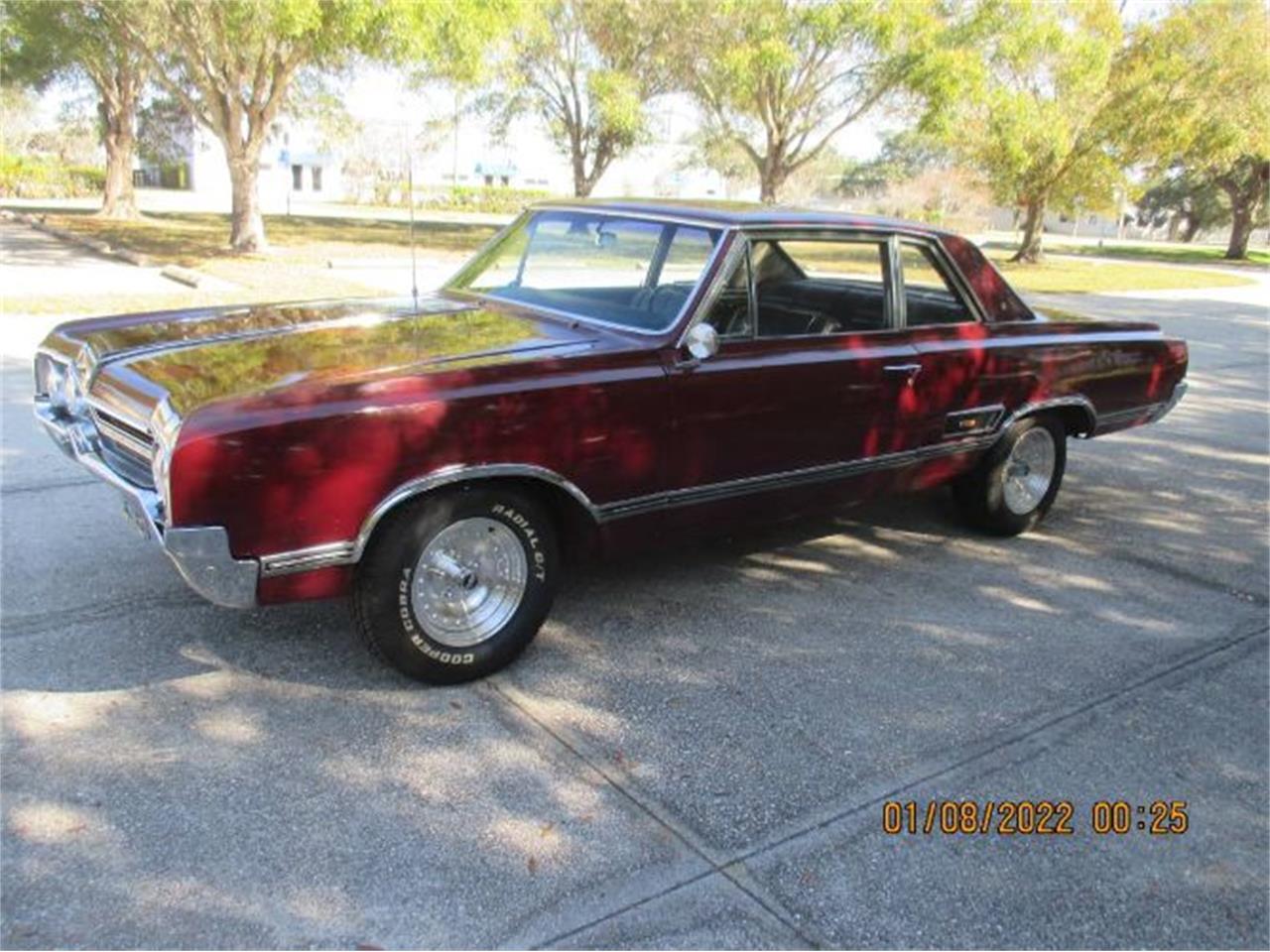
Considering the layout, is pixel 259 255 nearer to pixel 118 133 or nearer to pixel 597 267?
pixel 118 133

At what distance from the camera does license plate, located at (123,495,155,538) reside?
120 inches

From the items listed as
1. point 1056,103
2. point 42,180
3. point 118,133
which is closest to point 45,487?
point 118,133

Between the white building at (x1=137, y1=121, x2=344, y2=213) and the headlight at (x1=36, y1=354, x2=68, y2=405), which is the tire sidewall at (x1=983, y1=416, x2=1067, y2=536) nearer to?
the headlight at (x1=36, y1=354, x2=68, y2=405)

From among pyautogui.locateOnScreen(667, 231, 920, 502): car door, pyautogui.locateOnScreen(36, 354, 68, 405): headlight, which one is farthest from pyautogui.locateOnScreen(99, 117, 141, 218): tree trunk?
pyautogui.locateOnScreen(667, 231, 920, 502): car door

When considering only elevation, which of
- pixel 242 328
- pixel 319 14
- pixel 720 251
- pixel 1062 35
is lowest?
pixel 242 328

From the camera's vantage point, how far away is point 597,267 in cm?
444

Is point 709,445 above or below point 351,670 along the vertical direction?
above

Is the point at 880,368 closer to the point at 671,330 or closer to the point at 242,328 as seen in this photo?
the point at 671,330

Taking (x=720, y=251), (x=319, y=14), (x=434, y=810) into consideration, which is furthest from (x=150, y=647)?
(x=319, y=14)

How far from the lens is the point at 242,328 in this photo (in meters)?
3.95

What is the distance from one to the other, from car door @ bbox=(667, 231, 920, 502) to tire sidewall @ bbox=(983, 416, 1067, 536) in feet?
2.58

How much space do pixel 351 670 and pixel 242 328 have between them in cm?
143

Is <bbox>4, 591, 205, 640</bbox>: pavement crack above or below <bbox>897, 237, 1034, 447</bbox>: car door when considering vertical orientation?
below

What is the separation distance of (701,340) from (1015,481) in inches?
99.6
